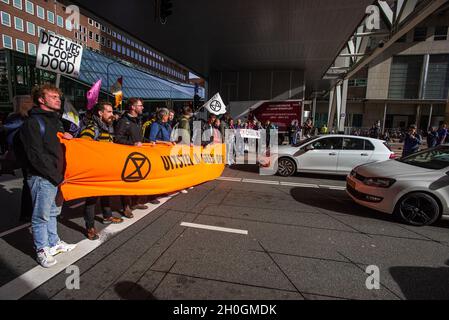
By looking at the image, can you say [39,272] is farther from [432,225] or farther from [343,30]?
[343,30]

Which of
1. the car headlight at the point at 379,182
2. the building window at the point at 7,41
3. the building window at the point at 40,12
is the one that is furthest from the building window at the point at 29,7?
the car headlight at the point at 379,182

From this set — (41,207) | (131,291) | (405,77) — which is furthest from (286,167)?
(405,77)

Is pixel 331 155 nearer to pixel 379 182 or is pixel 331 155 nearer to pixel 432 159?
pixel 432 159

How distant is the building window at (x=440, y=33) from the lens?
3547 cm

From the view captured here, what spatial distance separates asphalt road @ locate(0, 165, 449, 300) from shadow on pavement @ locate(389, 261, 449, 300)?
0.01m

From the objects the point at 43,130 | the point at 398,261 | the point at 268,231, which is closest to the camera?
the point at 43,130

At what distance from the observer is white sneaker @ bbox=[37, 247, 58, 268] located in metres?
2.98

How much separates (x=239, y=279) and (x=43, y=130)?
9.06 feet

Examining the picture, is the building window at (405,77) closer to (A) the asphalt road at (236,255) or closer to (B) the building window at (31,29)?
(A) the asphalt road at (236,255)

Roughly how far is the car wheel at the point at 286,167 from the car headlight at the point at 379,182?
11.8 feet

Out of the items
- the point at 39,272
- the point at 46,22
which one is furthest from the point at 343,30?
the point at 46,22

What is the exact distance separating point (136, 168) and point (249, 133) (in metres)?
9.63

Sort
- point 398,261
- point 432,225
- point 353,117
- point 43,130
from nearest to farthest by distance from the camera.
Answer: point 43,130 < point 398,261 < point 432,225 < point 353,117

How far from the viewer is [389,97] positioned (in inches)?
1517
